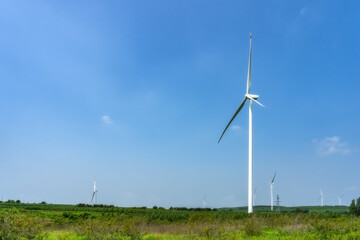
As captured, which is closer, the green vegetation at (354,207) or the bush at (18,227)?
the bush at (18,227)

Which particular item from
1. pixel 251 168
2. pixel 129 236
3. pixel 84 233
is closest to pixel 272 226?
pixel 251 168

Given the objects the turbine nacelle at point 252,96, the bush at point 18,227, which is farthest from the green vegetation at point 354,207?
the bush at point 18,227

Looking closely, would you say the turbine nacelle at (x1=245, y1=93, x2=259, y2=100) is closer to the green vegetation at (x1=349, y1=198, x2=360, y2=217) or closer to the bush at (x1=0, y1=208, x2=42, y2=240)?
the bush at (x1=0, y1=208, x2=42, y2=240)

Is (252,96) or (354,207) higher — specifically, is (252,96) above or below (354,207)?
above

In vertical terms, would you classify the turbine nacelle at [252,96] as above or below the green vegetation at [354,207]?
above

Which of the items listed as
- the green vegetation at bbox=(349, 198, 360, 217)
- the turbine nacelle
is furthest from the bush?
the green vegetation at bbox=(349, 198, 360, 217)

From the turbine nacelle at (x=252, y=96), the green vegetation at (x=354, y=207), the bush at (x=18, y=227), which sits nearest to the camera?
the bush at (x=18, y=227)

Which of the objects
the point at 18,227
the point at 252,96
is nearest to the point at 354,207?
the point at 252,96

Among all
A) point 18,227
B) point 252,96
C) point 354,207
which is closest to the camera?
point 18,227

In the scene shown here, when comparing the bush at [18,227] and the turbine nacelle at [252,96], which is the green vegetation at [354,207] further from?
the bush at [18,227]

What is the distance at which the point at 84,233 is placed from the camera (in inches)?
671

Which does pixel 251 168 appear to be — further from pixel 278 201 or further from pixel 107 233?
pixel 278 201

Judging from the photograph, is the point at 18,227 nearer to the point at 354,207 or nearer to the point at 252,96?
the point at 252,96

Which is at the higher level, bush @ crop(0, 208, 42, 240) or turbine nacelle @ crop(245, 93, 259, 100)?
turbine nacelle @ crop(245, 93, 259, 100)
